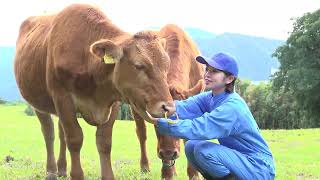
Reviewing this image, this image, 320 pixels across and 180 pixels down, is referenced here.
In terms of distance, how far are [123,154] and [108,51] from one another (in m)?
10.5

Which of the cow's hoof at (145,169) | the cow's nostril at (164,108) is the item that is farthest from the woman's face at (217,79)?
the cow's hoof at (145,169)

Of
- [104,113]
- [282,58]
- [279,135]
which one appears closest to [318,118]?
[282,58]

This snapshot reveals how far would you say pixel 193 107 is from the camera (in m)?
6.27

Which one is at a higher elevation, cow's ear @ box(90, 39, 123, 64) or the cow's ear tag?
cow's ear @ box(90, 39, 123, 64)

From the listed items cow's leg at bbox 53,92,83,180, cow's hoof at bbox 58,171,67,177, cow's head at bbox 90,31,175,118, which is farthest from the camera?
cow's hoof at bbox 58,171,67,177

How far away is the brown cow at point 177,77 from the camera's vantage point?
7141mm

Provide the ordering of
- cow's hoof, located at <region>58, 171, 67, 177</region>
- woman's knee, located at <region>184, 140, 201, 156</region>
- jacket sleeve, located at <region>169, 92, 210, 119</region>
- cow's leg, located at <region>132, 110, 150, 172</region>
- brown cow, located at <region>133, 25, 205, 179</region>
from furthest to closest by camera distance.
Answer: cow's leg, located at <region>132, 110, 150, 172</region> < cow's hoof, located at <region>58, 171, 67, 177</region> < brown cow, located at <region>133, 25, 205, 179</region> < jacket sleeve, located at <region>169, 92, 210, 119</region> < woman's knee, located at <region>184, 140, 201, 156</region>

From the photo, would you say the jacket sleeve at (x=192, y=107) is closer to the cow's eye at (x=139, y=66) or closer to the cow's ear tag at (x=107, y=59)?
the cow's eye at (x=139, y=66)

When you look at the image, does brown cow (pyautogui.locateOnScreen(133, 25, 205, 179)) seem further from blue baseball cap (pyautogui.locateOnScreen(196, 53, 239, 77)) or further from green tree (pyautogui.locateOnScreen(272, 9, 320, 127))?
green tree (pyautogui.locateOnScreen(272, 9, 320, 127))

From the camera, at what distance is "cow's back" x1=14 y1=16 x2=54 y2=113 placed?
8172mm

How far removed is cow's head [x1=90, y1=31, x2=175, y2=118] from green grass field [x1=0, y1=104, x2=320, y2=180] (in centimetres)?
332

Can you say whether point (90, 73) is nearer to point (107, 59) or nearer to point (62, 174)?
point (107, 59)

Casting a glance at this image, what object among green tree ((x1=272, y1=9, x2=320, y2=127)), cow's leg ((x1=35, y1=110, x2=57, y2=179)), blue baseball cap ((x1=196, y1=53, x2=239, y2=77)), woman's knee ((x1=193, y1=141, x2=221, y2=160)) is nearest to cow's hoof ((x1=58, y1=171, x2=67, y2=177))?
cow's leg ((x1=35, y1=110, x2=57, y2=179))

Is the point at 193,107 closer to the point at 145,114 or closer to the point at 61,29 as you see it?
the point at 145,114
